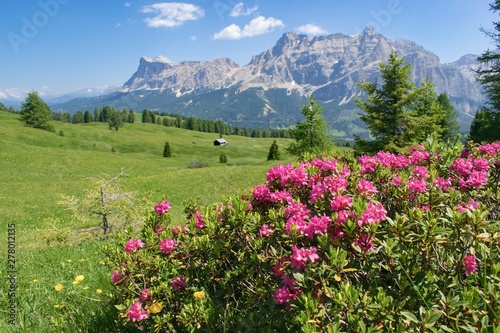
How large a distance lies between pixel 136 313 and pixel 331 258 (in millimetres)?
1904

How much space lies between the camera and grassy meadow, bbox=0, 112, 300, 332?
4668mm

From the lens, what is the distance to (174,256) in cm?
339

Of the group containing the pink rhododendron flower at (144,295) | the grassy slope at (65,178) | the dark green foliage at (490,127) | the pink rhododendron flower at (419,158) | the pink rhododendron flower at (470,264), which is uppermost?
the dark green foliage at (490,127)

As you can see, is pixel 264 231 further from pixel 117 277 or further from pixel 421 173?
pixel 421 173

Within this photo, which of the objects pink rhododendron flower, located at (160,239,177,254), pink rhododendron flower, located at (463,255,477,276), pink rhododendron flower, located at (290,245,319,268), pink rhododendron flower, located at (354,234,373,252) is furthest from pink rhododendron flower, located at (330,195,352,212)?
pink rhododendron flower, located at (160,239,177,254)

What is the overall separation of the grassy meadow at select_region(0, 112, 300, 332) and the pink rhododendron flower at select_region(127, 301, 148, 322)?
49.3 inches

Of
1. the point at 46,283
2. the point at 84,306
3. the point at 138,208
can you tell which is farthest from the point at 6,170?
the point at 84,306

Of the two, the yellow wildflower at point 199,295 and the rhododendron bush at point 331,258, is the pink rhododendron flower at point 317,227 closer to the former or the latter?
the rhododendron bush at point 331,258

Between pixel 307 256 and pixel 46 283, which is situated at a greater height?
pixel 307 256

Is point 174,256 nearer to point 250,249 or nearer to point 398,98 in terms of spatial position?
point 250,249

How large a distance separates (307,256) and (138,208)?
359 inches

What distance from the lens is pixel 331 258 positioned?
7.12 ft

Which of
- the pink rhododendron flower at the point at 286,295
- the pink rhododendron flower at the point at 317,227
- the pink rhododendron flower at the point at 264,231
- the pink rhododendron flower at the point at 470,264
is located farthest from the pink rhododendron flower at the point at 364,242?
the pink rhododendron flower at the point at 264,231

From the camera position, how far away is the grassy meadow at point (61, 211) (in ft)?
15.3
